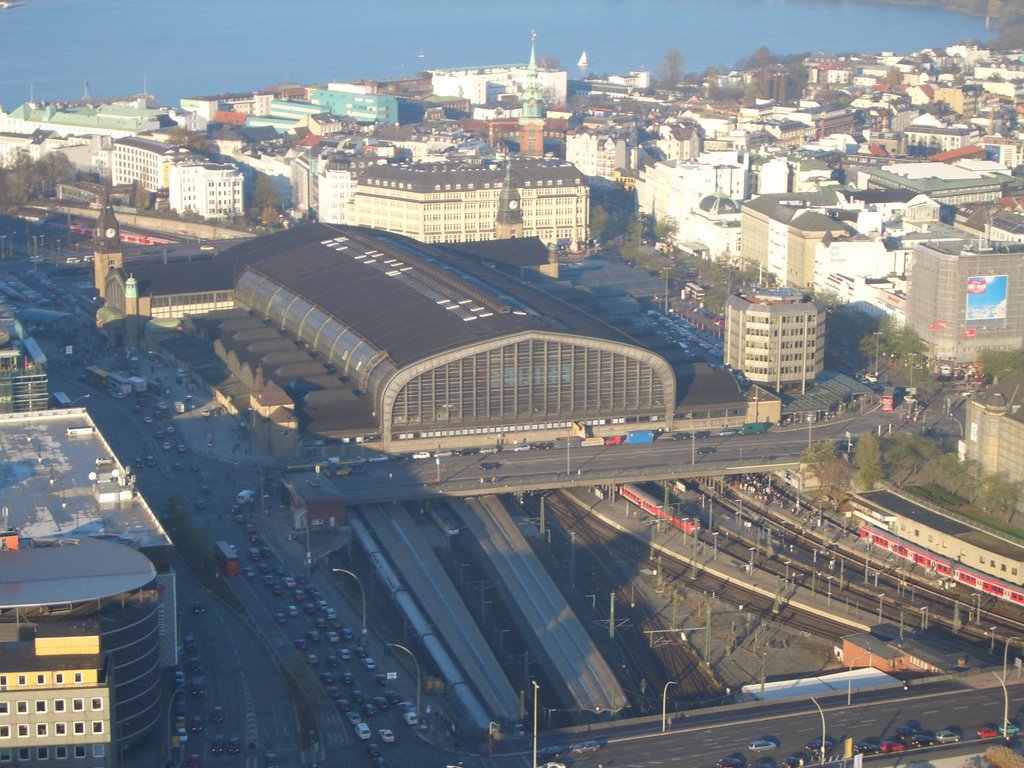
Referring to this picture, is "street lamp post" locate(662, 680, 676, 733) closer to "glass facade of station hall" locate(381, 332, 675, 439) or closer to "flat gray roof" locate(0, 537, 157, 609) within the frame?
"flat gray roof" locate(0, 537, 157, 609)

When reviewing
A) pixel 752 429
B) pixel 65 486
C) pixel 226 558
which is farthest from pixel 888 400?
pixel 65 486

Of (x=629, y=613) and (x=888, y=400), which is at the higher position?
(x=888, y=400)

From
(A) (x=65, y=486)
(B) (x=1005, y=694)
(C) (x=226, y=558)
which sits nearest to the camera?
(B) (x=1005, y=694)

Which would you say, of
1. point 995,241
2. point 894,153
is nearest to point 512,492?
point 995,241

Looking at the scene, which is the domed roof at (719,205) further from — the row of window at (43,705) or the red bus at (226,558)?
the row of window at (43,705)

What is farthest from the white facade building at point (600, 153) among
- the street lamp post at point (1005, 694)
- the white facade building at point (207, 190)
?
the street lamp post at point (1005, 694)

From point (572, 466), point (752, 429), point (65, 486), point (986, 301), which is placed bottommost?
point (572, 466)

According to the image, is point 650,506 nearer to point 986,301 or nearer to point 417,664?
point 417,664
